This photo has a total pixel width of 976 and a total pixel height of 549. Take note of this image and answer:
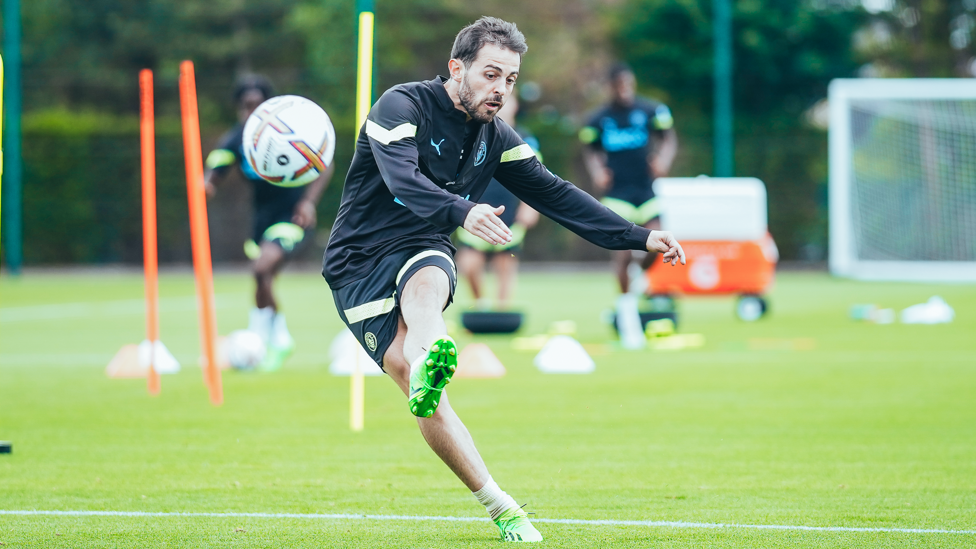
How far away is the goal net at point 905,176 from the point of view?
1872 centimetres

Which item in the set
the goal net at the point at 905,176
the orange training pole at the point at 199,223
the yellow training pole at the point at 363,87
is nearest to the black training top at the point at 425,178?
the yellow training pole at the point at 363,87

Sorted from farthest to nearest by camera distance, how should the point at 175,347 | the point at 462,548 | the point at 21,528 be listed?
1. the point at 175,347
2. the point at 21,528
3. the point at 462,548

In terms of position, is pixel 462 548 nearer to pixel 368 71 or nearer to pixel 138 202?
pixel 368 71

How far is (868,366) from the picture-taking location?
9977 millimetres

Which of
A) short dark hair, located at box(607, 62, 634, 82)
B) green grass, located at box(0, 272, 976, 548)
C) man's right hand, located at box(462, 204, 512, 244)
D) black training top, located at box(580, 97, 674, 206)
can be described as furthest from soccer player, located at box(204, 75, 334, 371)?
man's right hand, located at box(462, 204, 512, 244)

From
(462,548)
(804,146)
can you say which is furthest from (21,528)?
(804,146)

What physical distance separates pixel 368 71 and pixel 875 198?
582 inches

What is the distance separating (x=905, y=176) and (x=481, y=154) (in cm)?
1639

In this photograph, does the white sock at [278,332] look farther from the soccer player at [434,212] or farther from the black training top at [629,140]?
the soccer player at [434,212]

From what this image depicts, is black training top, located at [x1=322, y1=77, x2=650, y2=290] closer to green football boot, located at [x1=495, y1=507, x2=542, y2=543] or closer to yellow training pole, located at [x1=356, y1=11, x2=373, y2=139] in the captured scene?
green football boot, located at [x1=495, y1=507, x2=542, y2=543]

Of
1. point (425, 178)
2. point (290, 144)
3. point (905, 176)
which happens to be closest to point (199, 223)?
point (290, 144)

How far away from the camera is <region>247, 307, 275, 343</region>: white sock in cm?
1048

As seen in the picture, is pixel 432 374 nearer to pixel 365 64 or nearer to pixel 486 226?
pixel 486 226

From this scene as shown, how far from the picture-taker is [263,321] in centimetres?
1049
